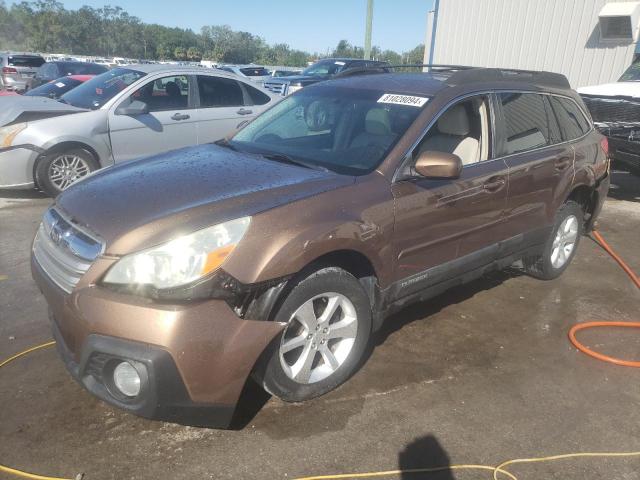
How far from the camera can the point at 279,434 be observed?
2.69 m

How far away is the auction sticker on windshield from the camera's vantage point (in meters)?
3.42

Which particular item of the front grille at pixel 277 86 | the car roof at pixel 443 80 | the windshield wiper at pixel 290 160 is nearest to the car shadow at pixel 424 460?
the windshield wiper at pixel 290 160

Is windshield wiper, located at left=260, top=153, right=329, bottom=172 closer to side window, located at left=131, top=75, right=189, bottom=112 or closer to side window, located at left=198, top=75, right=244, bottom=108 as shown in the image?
side window, located at left=131, top=75, right=189, bottom=112

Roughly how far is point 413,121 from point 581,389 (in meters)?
1.90

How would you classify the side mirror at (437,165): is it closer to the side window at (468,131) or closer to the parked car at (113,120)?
the side window at (468,131)

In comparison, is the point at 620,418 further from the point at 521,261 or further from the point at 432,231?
the point at 521,261

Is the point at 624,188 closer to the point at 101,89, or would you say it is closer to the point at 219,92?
the point at 219,92

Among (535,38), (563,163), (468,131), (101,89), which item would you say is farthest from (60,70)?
(563,163)

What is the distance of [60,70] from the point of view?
15.6 metres

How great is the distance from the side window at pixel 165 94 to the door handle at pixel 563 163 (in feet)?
16.0

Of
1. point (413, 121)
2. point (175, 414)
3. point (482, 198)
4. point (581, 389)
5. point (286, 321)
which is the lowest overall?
point (581, 389)

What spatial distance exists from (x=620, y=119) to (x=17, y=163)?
818cm

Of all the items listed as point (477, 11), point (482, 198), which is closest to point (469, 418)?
point (482, 198)

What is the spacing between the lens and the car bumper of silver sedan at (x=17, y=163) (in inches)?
251
